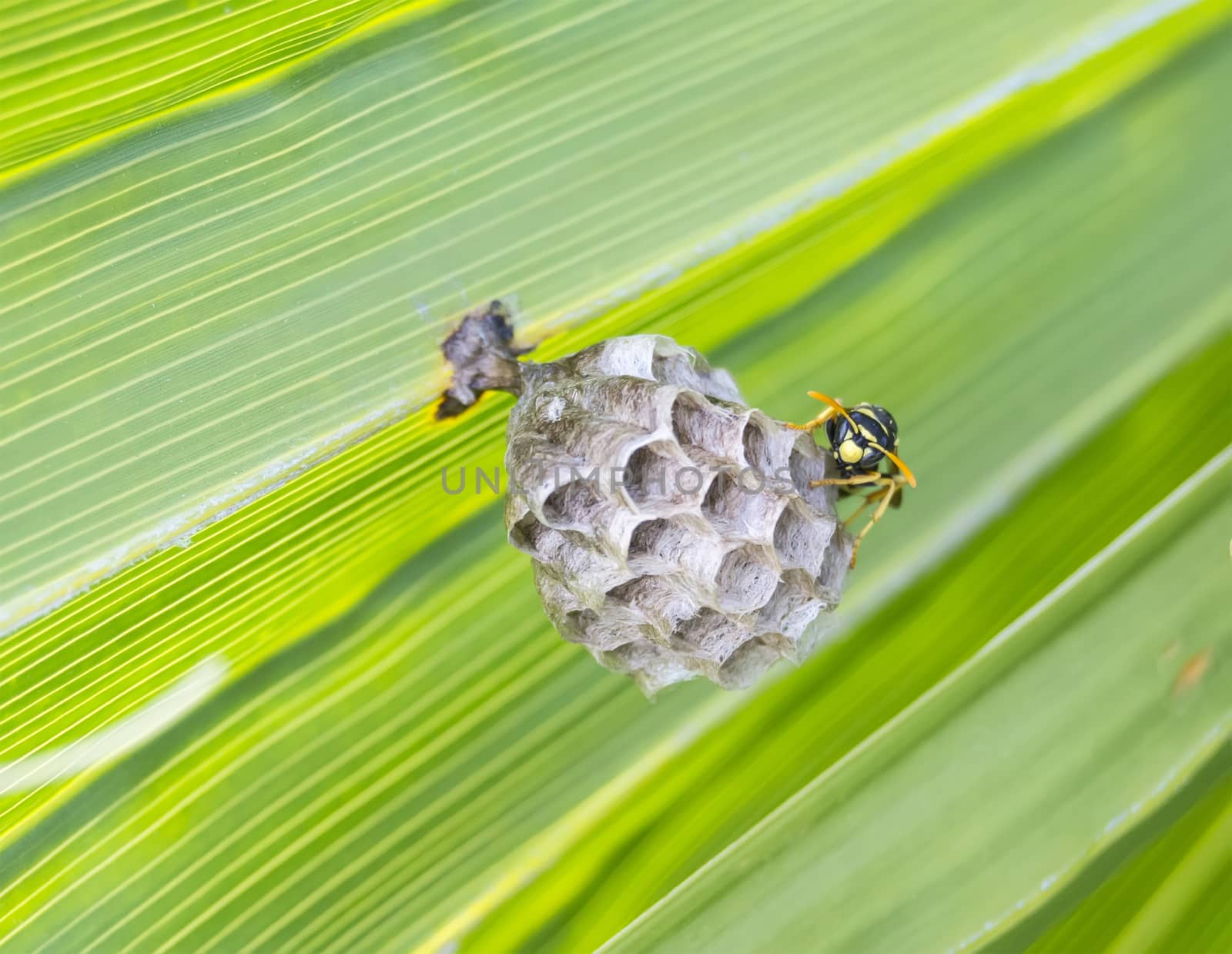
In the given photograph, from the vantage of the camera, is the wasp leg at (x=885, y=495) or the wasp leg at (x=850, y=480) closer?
the wasp leg at (x=850, y=480)

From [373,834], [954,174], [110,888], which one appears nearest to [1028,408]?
[954,174]

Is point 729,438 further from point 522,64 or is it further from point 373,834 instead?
point 373,834

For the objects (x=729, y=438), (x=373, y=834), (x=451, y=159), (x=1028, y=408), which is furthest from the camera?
(x=1028, y=408)

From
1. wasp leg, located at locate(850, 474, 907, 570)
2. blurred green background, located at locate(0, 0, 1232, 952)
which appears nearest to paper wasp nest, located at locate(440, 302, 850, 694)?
wasp leg, located at locate(850, 474, 907, 570)

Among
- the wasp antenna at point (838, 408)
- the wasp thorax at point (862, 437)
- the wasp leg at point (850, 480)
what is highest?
the wasp antenna at point (838, 408)

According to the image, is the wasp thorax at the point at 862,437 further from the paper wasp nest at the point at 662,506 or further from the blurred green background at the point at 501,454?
the blurred green background at the point at 501,454

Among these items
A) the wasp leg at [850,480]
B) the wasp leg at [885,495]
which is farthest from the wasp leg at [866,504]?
the wasp leg at [850,480]
